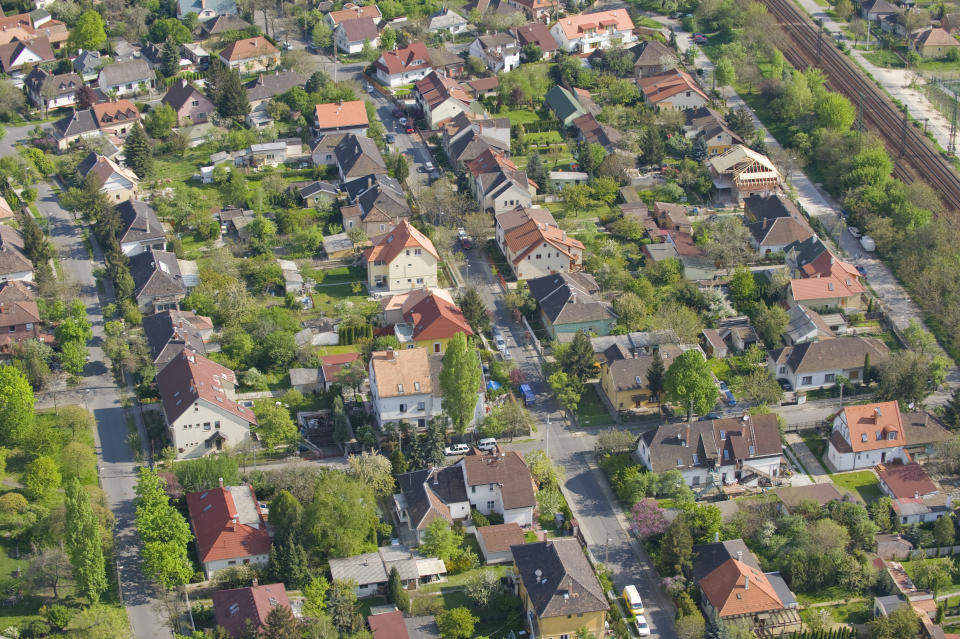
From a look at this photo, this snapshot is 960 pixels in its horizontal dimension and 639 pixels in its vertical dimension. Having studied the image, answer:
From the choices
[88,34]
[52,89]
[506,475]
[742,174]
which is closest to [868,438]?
[506,475]

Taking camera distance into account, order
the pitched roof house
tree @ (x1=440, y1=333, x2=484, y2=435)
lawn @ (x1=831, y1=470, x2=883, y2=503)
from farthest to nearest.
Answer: the pitched roof house
tree @ (x1=440, y1=333, x2=484, y2=435)
lawn @ (x1=831, y1=470, x2=883, y2=503)

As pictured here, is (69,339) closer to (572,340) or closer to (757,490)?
(572,340)

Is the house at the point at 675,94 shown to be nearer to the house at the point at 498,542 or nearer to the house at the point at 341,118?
the house at the point at 341,118

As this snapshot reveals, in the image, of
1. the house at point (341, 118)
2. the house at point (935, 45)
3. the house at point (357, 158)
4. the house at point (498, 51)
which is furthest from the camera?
the house at point (935, 45)

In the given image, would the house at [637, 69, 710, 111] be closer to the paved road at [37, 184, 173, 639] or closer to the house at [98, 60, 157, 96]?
the house at [98, 60, 157, 96]

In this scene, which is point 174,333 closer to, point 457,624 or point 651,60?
point 457,624

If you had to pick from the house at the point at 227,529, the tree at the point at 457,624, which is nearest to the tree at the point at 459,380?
the house at the point at 227,529

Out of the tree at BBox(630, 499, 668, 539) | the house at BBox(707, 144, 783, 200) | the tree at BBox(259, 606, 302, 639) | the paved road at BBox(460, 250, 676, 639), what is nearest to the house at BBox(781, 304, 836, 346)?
the paved road at BBox(460, 250, 676, 639)
